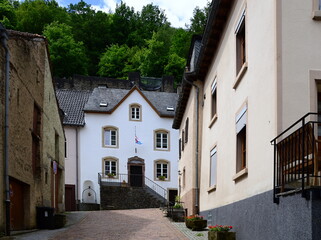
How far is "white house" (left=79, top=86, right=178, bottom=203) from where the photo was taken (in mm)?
40406

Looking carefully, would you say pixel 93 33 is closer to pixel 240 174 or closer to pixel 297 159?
pixel 240 174

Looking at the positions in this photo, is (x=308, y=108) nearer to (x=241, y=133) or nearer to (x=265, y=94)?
(x=265, y=94)

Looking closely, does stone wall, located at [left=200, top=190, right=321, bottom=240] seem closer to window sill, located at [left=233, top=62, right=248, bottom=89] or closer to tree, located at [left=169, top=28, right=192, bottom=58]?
window sill, located at [left=233, top=62, right=248, bottom=89]

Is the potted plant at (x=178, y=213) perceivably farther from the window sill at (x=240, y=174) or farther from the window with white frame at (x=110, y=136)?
the window with white frame at (x=110, y=136)

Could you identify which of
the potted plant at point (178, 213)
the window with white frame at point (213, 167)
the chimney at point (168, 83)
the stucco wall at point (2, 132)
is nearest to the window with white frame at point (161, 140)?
the potted plant at point (178, 213)

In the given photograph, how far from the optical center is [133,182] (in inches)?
1617

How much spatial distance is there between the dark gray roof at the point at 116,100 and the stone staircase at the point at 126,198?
7224 mm

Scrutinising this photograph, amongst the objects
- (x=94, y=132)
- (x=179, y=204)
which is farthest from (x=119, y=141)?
(x=179, y=204)

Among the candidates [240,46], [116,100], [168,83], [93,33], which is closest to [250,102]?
[240,46]

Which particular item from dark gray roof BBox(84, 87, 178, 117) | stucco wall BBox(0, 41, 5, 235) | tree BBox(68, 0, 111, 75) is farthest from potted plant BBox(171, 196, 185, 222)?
tree BBox(68, 0, 111, 75)

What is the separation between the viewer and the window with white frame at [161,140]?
4244 centimetres

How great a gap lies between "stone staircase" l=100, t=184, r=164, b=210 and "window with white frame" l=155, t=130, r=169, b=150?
5.89m

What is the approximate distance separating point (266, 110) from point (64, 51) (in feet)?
186

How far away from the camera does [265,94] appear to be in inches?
400
